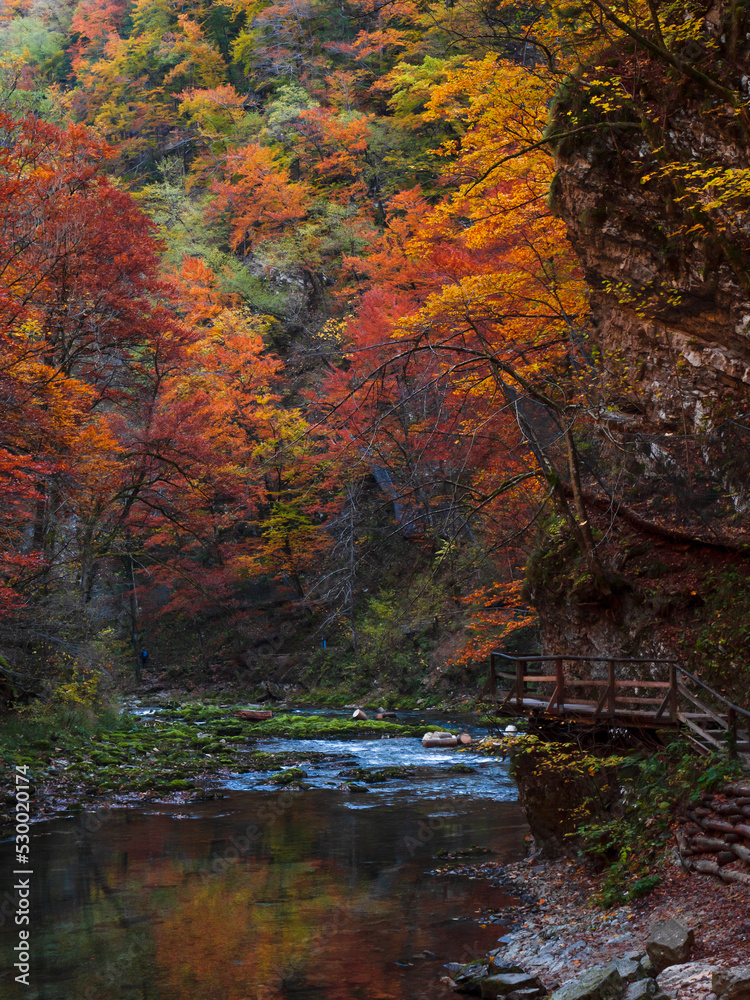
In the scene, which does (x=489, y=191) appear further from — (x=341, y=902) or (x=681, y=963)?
(x=681, y=963)

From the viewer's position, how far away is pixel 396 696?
25.6 meters

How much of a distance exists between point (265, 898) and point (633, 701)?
4.78 m

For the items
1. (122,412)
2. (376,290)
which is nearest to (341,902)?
(122,412)

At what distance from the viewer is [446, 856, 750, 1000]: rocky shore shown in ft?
18.0

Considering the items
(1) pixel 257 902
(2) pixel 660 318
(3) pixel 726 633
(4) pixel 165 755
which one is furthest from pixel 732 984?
(4) pixel 165 755

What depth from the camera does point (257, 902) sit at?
30.4 ft

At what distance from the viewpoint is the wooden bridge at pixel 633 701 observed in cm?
827

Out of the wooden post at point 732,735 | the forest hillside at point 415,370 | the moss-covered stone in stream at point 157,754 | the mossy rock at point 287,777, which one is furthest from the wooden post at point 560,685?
the mossy rock at point 287,777

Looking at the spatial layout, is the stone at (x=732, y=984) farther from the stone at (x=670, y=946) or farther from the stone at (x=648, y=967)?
the stone at (x=648, y=967)

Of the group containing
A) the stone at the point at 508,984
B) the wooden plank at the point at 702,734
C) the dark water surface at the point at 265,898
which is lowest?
the dark water surface at the point at 265,898

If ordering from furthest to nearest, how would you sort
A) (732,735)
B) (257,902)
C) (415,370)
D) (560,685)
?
1. (415,370)
2. (560,685)
3. (257,902)
4. (732,735)

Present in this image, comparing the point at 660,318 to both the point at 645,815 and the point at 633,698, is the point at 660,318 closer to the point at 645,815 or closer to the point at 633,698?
the point at 633,698

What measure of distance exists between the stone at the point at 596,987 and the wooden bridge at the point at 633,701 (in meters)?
2.73

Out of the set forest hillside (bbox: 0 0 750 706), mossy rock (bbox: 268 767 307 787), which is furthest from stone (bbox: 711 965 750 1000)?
mossy rock (bbox: 268 767 307 787)
